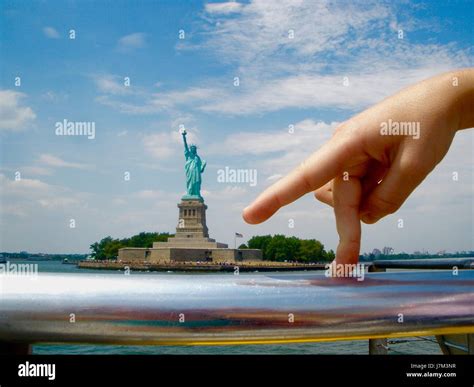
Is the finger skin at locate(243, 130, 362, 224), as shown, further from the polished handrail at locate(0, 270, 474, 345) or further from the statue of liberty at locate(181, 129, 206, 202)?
the statue of liberty at locate(181, 129, 206, 202)

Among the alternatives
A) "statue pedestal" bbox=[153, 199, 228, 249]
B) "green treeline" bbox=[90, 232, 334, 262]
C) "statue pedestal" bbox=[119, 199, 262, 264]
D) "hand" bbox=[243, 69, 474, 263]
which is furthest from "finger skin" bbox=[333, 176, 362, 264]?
"green treeline" bbox=[90, 232, 334, 262]

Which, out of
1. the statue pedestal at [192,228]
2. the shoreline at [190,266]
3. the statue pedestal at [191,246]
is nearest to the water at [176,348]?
the shoreline at [190,266]

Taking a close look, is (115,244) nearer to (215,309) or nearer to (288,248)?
(288,248)

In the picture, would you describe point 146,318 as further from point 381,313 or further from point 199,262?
point 199,262

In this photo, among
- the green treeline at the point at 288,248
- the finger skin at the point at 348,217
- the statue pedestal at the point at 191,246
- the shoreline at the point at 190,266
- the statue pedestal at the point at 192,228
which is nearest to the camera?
the finger skin at the point at 348,217
